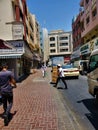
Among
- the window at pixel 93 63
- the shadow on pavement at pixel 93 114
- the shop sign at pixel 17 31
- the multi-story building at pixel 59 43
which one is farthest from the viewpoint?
the multi-story building at pixel 59 43

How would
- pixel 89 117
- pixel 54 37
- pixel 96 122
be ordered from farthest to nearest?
1. pixel 54 37
2. pixel 89 117
3. pixel 96 122

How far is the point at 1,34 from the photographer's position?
1115 inches

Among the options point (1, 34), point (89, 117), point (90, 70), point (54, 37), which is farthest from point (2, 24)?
point (54, 37)

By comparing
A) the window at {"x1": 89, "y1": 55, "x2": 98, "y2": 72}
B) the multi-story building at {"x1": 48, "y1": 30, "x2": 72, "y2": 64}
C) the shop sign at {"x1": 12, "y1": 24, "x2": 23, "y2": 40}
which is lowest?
the window at {"x1": 89, "y1": 55, "x2": 98, "y2": 72}

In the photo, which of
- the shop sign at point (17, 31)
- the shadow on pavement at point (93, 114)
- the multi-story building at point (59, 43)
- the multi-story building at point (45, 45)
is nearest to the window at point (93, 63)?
the shadow on pavement at point (93, 114)

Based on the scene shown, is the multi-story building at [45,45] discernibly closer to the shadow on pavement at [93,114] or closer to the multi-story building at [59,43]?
the multi-story building at [59,43]

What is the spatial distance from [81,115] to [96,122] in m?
1.09

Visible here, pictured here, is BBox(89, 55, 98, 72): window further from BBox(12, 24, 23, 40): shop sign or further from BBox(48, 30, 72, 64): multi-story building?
BBox(48, 30, 72, 64): multi-story building

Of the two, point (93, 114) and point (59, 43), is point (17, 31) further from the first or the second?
point (59, 43)

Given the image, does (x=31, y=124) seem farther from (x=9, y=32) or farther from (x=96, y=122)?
(x=9, y=32)

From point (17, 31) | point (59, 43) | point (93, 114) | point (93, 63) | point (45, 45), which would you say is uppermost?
point (59, 43)

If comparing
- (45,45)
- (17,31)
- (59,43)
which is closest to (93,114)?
(17,31)

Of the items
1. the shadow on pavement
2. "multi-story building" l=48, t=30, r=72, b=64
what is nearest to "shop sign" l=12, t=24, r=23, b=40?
the shadow on pavement

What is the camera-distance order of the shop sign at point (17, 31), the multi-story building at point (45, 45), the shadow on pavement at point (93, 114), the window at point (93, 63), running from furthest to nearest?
the multi-story building at point (45, 45), the shop sign at point (17, 31), the window at point (93, 63), the shadow on pavement at point (93, 114)
